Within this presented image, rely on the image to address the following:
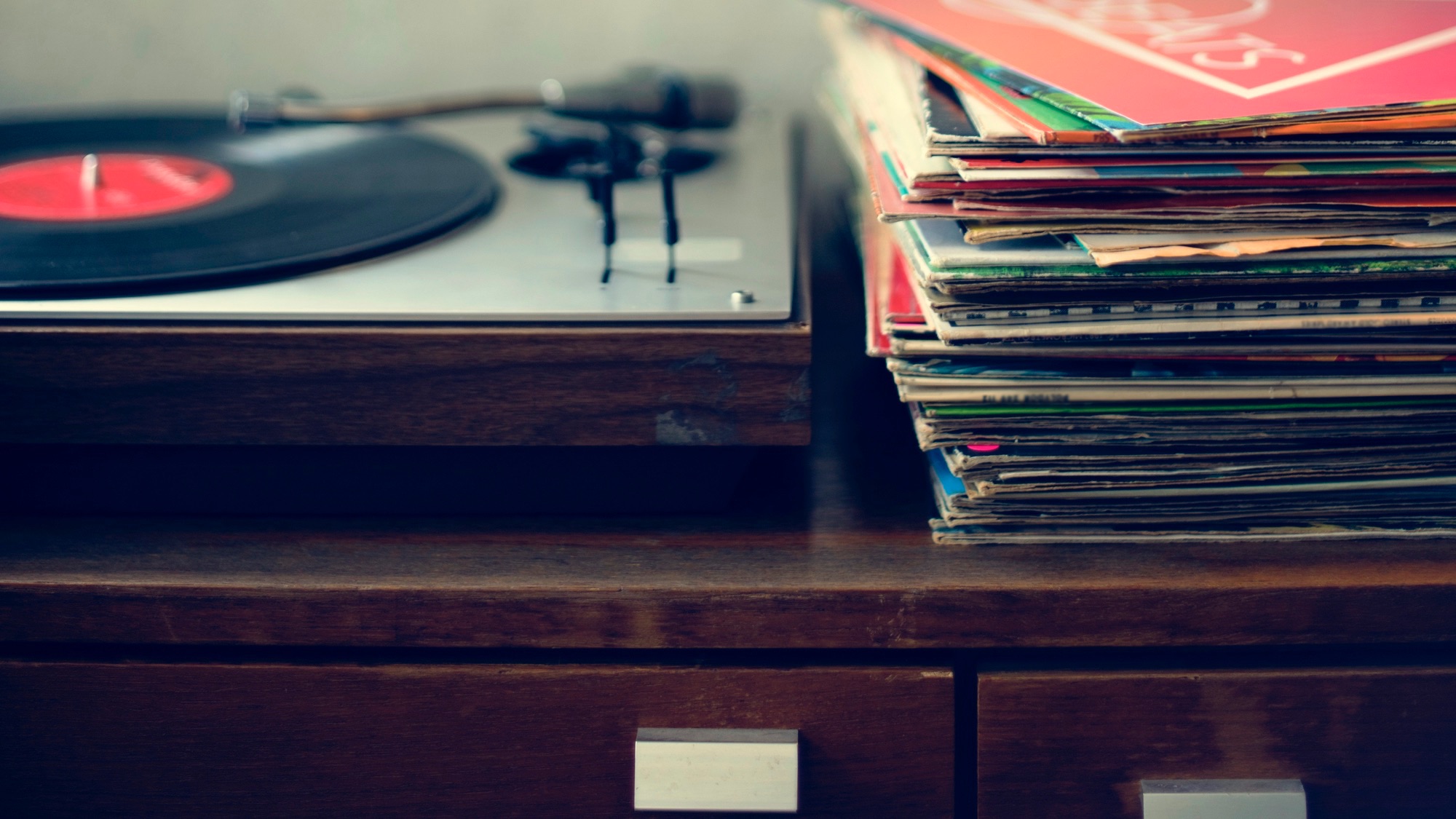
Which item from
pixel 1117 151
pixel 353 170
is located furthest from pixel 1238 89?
pixel 353 170

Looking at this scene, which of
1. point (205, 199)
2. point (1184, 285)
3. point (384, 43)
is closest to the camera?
point (1184, 285)

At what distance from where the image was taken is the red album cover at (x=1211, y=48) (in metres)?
0.41

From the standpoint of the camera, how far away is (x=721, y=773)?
0.46 meters

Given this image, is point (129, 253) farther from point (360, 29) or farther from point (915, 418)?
point (360, 29)

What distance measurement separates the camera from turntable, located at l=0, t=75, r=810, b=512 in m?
0.44

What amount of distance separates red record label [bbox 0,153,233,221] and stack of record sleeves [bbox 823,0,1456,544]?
0.42 metres

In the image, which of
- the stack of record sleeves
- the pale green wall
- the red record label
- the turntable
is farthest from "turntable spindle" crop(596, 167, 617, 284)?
the pale green wall

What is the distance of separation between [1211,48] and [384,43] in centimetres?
71

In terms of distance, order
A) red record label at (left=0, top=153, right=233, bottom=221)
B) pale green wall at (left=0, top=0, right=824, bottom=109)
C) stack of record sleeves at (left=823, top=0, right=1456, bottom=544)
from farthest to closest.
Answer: pale green wall at (left=0, top=0, right=824, bottom=109) < red record label at (left=0, top=153, right=233, bottom=221) < stack of record sleeves at (left=823, top=0, right=1456, bottom=544)

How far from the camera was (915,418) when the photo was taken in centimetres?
47

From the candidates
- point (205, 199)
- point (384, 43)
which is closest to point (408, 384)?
point (205, 199)

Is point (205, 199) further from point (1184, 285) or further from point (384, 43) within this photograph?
point (1184, 285)

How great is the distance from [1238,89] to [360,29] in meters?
0.76

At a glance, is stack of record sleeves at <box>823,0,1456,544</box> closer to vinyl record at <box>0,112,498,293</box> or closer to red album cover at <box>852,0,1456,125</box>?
red album cover at <box>852,0,1456,125</box>
